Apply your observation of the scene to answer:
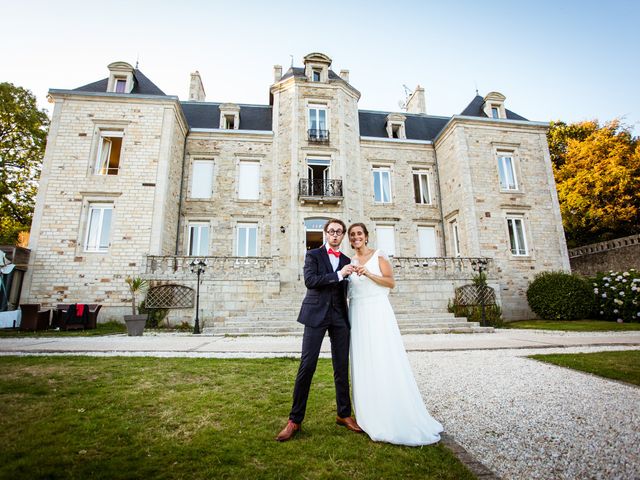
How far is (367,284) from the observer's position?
2.71 m

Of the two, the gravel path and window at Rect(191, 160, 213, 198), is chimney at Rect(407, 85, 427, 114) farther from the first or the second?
the gravel path

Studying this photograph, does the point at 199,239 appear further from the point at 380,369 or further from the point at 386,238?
the point at 380,369

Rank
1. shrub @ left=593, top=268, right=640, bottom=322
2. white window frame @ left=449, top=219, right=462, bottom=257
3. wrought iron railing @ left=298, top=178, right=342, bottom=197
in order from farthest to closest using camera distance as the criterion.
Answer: white window frame @ left=449, top=219, right=462, bottom=257
wrought iron railing @ left=298, top=178, right=342, bottom=197
shrub @ left=593, top=268, right=640, bottom=322

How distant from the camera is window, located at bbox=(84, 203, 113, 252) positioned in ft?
40.4

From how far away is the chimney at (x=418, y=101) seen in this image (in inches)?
816

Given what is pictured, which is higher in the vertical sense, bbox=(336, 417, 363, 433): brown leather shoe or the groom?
the groom

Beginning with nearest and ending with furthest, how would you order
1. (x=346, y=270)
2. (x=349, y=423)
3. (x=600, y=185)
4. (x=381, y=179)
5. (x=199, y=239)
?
1. (x=349, y=423)
2. (x=346, y=270)
3. (x=199, y=239)
4. (x=381, y=179)
5. (x=600, y=185)

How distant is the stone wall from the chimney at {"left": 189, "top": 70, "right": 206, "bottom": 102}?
2477cm

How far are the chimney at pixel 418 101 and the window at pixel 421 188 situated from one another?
232 inches

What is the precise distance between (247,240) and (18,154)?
48.5ft

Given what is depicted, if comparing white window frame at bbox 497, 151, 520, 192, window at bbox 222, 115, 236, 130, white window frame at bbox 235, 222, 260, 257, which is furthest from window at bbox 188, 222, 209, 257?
white window frame at bbox 497, 151, 520, 192

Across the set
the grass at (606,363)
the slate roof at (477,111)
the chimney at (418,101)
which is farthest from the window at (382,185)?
the grass at (606,363)

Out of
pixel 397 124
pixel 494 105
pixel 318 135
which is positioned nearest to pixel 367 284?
pixel 318 135

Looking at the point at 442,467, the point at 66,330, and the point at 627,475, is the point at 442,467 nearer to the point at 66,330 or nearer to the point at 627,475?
the point at 627,475
